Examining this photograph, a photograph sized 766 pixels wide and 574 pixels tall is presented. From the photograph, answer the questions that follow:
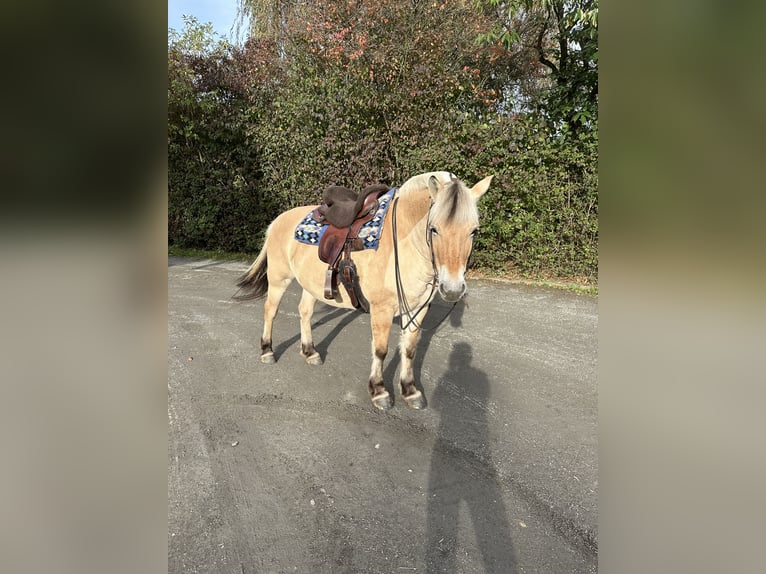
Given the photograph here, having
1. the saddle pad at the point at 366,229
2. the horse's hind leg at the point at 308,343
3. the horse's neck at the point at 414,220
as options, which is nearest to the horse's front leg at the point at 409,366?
the horse's neck at the point at 414,220

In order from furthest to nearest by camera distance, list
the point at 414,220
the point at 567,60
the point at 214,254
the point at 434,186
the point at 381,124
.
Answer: the point at 214,254, the point at 381,124, the point at 567,60, the point at 414,220, the point at 434,186

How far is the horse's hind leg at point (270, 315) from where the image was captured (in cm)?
461

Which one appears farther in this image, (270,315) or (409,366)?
(270,315)

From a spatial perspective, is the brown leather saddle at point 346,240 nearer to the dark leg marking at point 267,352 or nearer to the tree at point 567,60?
the dark leg marking at point 267,352

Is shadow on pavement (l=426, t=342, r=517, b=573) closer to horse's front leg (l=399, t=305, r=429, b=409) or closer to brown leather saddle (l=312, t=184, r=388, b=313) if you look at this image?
horse's front leg (l=399, t=305, r=429, b=409)

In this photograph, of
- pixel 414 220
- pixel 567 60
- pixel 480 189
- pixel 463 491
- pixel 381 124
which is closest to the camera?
pixel 463 491

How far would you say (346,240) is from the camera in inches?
145

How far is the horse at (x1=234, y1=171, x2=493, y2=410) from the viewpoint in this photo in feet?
8.97

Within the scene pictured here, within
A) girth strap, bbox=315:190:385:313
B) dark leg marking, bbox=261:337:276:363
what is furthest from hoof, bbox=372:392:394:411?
dark leg marking, bbox=261:337:276:363

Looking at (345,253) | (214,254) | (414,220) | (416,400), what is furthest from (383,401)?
(214,254)

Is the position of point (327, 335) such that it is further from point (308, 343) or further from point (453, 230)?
point (453, 230)

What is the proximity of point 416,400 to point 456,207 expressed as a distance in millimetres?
1782
